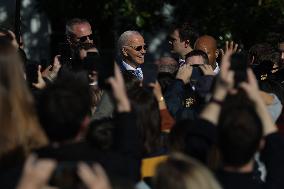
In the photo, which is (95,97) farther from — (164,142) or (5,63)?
(5,63)

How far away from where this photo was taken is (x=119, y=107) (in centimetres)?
418

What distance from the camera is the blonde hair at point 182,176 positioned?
132 inches

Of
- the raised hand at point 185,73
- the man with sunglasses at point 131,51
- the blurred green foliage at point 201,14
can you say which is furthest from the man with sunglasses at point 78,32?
the blurred green foliage at point 201,14

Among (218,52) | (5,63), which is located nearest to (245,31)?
(218,52)

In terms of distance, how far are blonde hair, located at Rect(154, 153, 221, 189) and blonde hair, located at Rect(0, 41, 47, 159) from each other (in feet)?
2.25

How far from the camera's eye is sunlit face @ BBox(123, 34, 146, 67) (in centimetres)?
776

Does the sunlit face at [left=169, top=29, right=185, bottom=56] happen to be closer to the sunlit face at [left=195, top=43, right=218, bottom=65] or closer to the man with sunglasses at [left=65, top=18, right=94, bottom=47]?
the sunlit face at [left=195, top=43, right=218, bottom=65]

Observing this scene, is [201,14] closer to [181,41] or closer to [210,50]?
[181,41]

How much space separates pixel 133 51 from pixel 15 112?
4.04 m

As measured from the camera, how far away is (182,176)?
3.37m

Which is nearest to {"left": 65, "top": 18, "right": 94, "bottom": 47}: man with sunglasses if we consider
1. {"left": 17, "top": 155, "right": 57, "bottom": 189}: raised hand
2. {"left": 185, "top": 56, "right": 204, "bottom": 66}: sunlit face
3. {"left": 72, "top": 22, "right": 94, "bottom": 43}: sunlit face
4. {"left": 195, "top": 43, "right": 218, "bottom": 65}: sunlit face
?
{"left": 72, "top": 22, "right": 94, "bottom": 43}: sunlit face

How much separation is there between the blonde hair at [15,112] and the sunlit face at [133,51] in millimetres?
3922

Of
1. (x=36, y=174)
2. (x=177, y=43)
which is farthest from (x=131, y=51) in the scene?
(x=36, y=174)

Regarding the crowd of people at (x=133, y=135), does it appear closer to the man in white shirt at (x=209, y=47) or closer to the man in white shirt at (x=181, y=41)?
the man in white shirt at (x=209, y=47)
